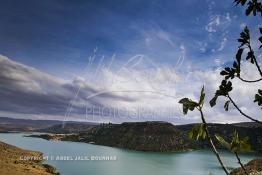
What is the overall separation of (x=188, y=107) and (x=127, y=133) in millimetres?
192718

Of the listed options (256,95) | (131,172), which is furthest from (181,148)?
(256,95)

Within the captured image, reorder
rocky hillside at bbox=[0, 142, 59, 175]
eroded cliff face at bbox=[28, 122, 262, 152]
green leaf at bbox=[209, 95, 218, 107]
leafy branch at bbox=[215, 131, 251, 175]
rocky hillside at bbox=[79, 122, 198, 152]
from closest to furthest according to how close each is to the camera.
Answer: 1. leafy branch at bbox=[215, 131, 251, 175]
2. green leaf at bbox=[209, 95, 218, 107]
3. rocky hillside at bbox=[0, 142, 59, 175]
4. eroded cliff face at bbox=[28, 122, 262, 152]
5. rocky hillside at bbox=[79, 122, 198, 152]

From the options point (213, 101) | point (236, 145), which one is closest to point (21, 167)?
point (213, 101)

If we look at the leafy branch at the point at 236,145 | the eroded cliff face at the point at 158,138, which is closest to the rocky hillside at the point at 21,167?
the leafy branch at the point at 236,145

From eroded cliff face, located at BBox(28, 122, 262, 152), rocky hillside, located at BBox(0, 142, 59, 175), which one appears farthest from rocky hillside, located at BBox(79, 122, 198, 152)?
rocky hillside, located at BBox(0, 142, 59, 175)

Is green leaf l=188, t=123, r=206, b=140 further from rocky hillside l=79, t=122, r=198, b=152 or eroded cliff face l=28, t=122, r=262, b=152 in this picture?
rocky hillside l=79, t=122, r=198, b=152

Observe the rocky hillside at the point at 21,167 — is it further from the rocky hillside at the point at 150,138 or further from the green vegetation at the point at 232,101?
the rocky hillside at the point at 150,138

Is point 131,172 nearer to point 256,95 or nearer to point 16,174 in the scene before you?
point 16,174

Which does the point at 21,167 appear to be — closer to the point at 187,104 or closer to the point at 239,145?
the point at 187,104

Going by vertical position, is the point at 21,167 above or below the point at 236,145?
below

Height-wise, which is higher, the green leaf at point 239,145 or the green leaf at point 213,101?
the green leaf at point 213,101

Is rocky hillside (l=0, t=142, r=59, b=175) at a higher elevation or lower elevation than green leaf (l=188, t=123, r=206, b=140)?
lower

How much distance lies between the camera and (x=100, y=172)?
82250 mm

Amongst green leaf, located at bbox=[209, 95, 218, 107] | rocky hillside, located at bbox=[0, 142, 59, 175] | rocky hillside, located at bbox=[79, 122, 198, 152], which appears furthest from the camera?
rocky hillside, located at bbox=[79, 122, 198, 152]
